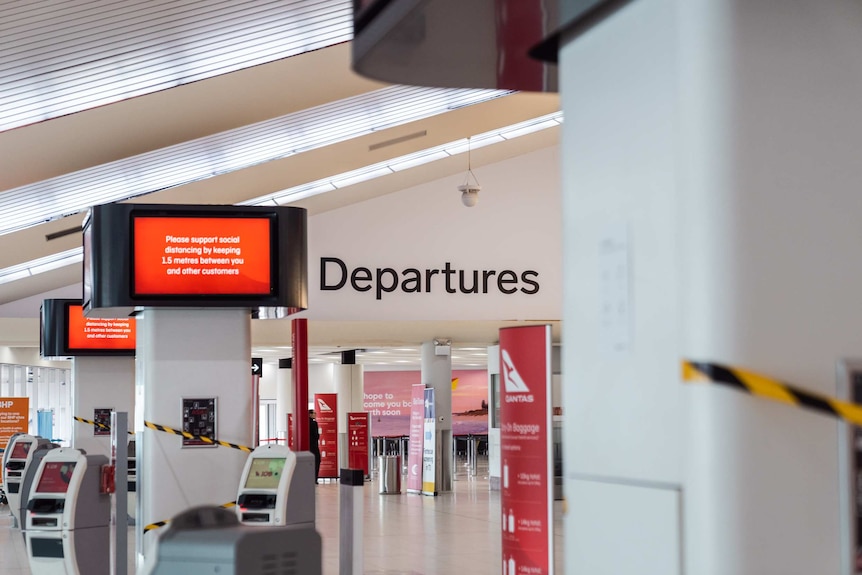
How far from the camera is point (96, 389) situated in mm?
15883

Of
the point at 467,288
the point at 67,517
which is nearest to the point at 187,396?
the point at 67,517

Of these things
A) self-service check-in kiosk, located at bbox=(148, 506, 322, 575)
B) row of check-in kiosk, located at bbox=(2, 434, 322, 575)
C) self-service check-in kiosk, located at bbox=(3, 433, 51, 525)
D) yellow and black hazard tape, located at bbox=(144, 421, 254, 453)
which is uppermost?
self-service check-in kiosk, located at bbox=(148, 506, 322, 575)

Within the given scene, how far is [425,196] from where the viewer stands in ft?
60.9

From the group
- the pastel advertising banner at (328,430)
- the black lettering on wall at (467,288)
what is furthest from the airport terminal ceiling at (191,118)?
the pastel advertising banner at (328,430)

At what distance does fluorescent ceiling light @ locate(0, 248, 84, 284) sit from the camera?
628 inches

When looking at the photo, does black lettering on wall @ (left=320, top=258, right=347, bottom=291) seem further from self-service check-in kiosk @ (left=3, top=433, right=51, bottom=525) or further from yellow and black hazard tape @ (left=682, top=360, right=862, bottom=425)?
yellow and black hazard tape @ (left=682, top=360, right=862, bottom=425)

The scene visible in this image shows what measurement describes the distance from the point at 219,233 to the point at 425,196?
1013 centimetres

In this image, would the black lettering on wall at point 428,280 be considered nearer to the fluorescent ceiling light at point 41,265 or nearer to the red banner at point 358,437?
the fluorescent ceiling light at point 41,265

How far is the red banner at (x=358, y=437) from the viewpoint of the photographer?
2473cm

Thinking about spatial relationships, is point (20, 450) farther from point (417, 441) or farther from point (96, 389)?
point (417, 441)

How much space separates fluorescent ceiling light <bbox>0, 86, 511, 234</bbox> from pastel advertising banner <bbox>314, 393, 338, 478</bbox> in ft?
40.5

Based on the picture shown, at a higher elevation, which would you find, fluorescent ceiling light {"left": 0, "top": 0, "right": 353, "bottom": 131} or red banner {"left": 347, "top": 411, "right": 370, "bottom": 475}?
fluorescent ceiling light {"left": 0, "top": 0, "right": 353, "bottom": 131}

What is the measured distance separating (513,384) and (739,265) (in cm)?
367

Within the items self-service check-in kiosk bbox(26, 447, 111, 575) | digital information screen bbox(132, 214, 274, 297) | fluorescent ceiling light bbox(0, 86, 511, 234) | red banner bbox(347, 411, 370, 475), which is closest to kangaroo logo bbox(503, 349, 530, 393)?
digital information screen bbox(132, 214, 274, 297)
